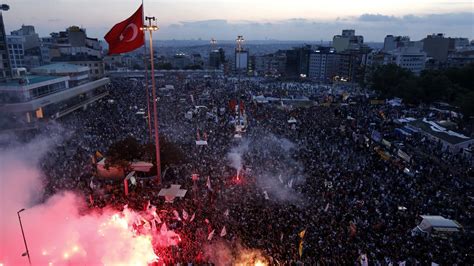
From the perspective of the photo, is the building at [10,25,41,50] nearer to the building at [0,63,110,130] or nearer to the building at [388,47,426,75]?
the building at [0,63,110,130]

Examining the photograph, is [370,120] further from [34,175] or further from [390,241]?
[34,175]

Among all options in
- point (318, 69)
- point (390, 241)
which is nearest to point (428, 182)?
point (390, 241)

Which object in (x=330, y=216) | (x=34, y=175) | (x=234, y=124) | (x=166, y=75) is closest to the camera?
(x=330, y=216)

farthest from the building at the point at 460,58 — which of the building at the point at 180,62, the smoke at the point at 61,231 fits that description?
the smoke at the point at 61,231

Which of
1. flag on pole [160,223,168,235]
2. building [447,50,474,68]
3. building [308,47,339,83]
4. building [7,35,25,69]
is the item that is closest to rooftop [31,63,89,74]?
flag on pole [160,223,168,235]

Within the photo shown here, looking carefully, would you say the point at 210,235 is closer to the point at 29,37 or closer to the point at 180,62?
the point at 29,37

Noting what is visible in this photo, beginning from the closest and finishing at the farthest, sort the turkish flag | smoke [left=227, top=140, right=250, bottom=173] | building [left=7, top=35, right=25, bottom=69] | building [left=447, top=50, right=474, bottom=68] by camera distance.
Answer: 1. the turkish flag
2. smoke [left=227, top=140, right=250, bottom=173]
3. building [left=7, top=35, right=25, bottom=69]
4. building [left=447, top=50, right=474, bottom=68]

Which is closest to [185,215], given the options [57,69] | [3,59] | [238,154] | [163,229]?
[163,229]
